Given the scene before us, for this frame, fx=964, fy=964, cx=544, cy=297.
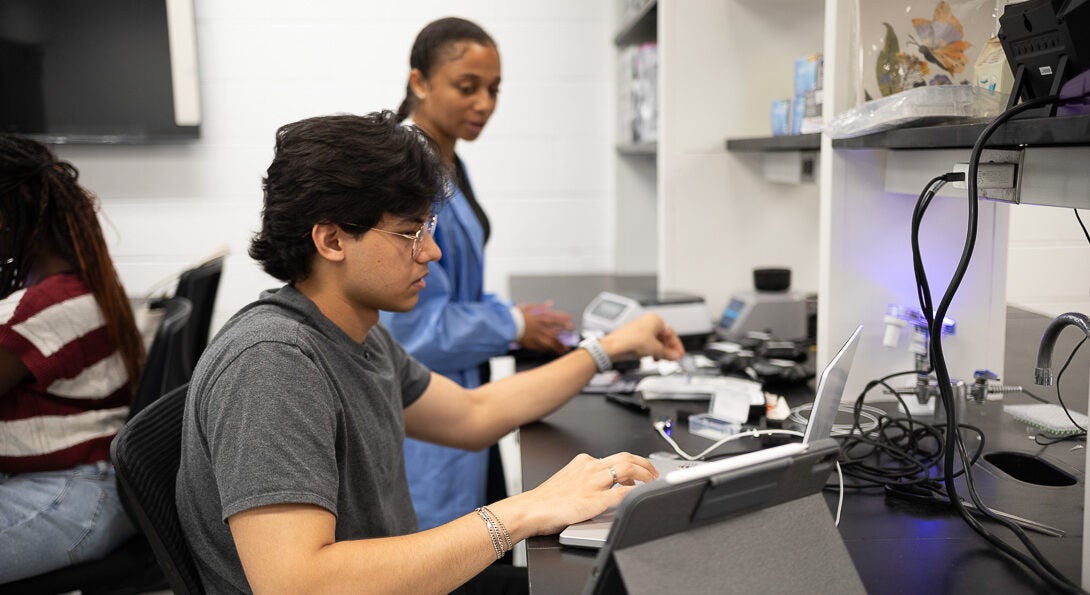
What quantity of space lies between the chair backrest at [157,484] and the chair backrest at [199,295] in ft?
2.79

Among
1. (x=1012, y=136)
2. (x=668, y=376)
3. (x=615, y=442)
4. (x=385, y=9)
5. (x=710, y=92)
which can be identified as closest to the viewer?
(x=1012, y=136)

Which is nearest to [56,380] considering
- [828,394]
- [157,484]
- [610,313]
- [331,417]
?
[157,484]

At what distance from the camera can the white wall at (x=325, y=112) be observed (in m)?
3.47

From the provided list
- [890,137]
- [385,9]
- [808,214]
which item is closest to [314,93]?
[385,9]

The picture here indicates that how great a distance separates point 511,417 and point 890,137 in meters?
0.79

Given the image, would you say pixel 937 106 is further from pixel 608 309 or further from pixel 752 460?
pixel 608 309

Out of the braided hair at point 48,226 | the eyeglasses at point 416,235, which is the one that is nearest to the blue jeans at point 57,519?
the braided hair at point 48,226

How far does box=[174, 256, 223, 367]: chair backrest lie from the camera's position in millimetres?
2219

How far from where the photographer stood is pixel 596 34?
3607 millimetres

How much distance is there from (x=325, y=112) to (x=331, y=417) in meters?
2.60

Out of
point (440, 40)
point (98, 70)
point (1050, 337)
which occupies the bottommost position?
point (1050, 337)

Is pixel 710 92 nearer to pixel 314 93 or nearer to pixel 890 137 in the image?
pixel 890 137

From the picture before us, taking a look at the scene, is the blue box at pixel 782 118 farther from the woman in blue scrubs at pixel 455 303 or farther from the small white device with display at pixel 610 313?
the woman in blue scrubs at pixel 455 303

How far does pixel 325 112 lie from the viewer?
3.57m
